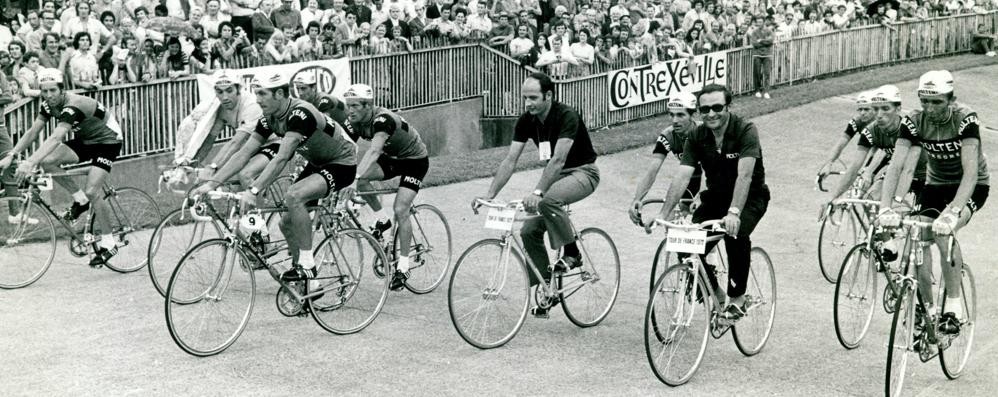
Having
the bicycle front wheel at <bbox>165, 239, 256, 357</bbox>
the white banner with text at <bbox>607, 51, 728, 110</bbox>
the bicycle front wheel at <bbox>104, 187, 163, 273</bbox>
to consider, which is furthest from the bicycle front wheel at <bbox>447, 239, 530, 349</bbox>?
the white banner with text at <bbox>607, 51, 728, 110</bbox>

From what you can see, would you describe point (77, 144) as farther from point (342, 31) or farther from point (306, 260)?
point (342, 31)

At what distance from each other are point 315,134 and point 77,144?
3.12 m

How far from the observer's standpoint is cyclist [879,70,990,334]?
8.33m

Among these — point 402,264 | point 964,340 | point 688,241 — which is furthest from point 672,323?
point 402,264

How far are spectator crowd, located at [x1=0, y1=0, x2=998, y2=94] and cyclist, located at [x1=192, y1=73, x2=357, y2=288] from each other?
23.4 ft

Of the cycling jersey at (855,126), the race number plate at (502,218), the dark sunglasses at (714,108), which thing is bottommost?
the race number plate at (502,218)

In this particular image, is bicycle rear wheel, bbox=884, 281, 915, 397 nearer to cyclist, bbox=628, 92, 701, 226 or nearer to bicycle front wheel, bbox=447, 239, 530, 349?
bicycle front wheel, bbox=447, 239, 530, 349

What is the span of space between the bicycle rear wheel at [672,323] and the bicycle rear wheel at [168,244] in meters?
4.33

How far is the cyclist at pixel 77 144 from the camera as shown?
1125 cm

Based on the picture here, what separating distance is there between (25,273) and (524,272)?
471 centimetres

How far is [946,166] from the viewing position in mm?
8930

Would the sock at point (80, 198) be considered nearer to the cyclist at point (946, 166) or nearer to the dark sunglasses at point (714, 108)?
the dark sunglasses at point (714, 108)

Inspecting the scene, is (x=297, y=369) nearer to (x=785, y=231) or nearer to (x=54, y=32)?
(x=785, y=231)

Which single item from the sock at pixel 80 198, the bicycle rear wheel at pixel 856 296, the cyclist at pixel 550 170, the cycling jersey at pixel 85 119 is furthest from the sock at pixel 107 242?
the bicycle rear wheel at pixel 856 296
